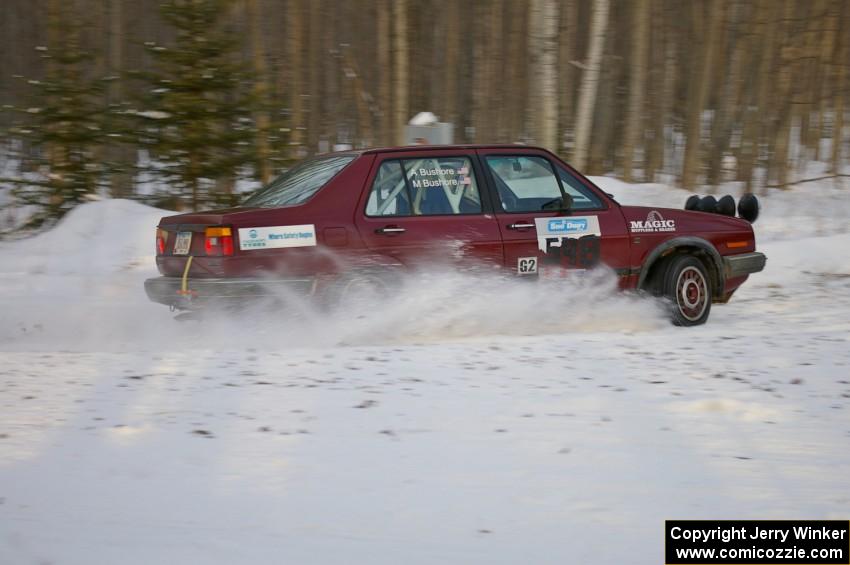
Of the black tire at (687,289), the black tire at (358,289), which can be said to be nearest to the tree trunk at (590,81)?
the black tire at (687,289)

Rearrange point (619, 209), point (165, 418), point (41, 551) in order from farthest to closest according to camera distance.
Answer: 1. point (619, 209)
2. point (165, 418)
3. point (41, 551)

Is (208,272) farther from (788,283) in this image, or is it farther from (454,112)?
(454,112)

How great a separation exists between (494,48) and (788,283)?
10696 millimetres

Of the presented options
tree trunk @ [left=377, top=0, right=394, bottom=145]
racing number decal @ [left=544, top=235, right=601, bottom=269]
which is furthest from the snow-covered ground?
tree trunk @ [left=377, top=0, right=394, bottom=145]

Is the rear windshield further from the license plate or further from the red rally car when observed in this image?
the license plate

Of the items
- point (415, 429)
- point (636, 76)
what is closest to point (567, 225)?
point (415, 429)

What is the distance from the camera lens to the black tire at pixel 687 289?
786 centimetres

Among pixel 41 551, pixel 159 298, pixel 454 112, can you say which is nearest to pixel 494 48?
pixel 454 112

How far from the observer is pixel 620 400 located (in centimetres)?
506

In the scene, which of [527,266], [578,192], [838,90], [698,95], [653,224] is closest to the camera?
[527,266]

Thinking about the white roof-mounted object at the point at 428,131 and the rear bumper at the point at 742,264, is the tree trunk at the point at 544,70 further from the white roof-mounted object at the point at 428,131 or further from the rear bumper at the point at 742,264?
the rear bumper at the point at 742,264

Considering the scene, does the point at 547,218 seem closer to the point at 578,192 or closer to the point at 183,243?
the point at 578,192

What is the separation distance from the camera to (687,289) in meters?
7.99

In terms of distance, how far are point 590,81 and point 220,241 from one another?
32.8ft
